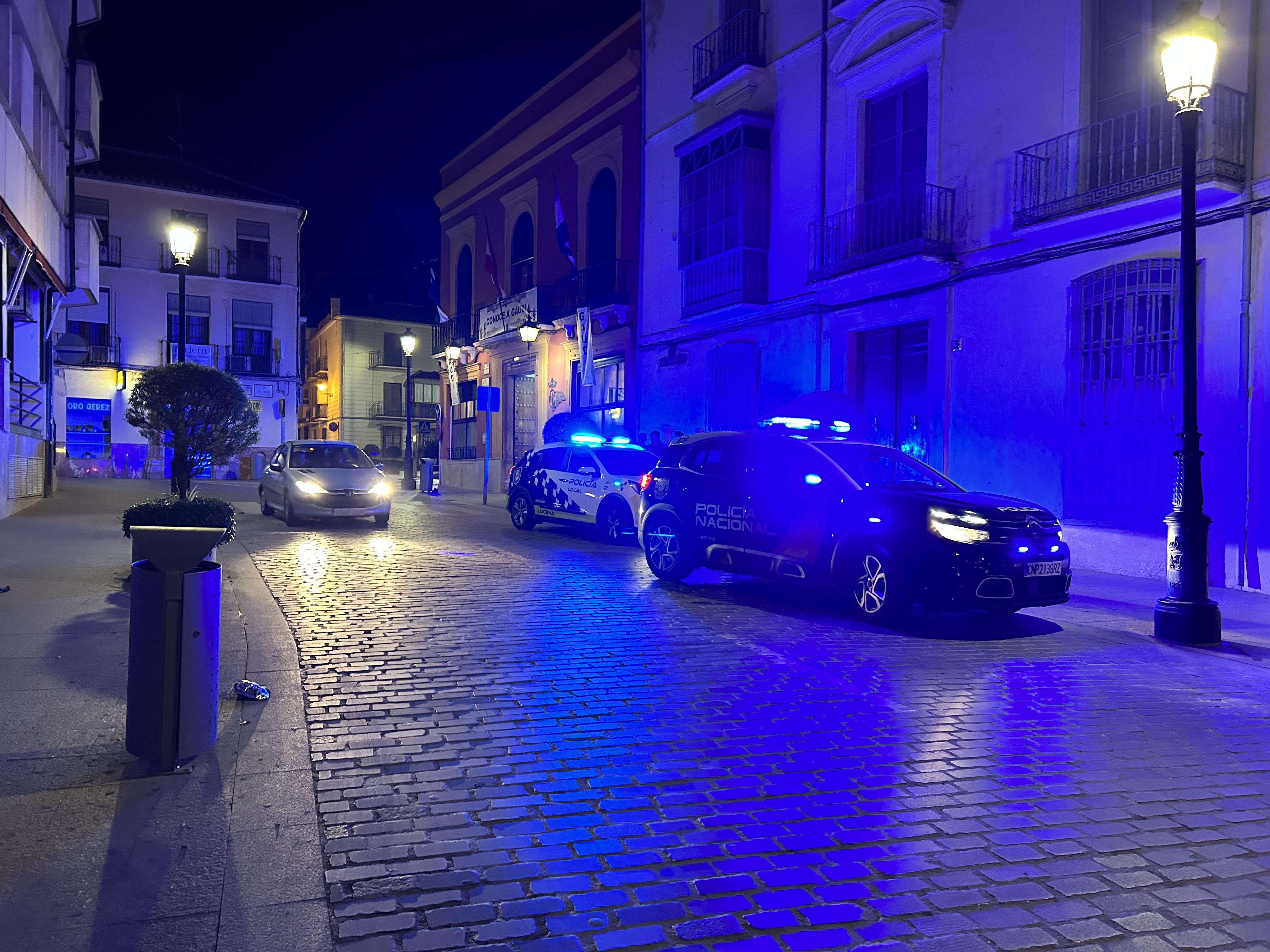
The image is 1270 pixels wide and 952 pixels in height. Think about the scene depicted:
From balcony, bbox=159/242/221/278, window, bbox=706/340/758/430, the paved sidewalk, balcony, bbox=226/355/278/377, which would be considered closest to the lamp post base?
the paved sidewalk

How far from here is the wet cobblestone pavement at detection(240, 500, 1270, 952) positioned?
9.97 feet

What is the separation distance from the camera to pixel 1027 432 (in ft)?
44.0

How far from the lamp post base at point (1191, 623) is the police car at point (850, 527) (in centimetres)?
84

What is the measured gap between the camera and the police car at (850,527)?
8.02 meters

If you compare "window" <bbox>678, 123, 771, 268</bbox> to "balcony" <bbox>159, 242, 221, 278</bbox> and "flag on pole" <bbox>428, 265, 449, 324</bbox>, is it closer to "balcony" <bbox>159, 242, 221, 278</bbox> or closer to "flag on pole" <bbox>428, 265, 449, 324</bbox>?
"flag on pole" <bbox>428, 265, 449, 324</bbox>

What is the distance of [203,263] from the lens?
44156 mm

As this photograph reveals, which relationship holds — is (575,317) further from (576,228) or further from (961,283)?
(961,283)

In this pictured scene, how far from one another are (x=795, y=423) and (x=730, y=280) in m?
5.65

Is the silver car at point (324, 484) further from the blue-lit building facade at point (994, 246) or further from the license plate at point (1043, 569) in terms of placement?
the license plate at point (1043, 569)

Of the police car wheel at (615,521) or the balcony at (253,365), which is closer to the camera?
the police car wheel at (615,521)

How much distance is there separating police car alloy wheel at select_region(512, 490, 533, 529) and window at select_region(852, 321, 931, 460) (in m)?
5.99

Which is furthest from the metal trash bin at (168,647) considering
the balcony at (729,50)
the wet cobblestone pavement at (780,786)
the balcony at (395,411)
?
the balcony at (395,411)

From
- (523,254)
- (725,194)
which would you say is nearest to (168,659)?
(725,194)

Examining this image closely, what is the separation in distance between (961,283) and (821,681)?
10.0 meters
